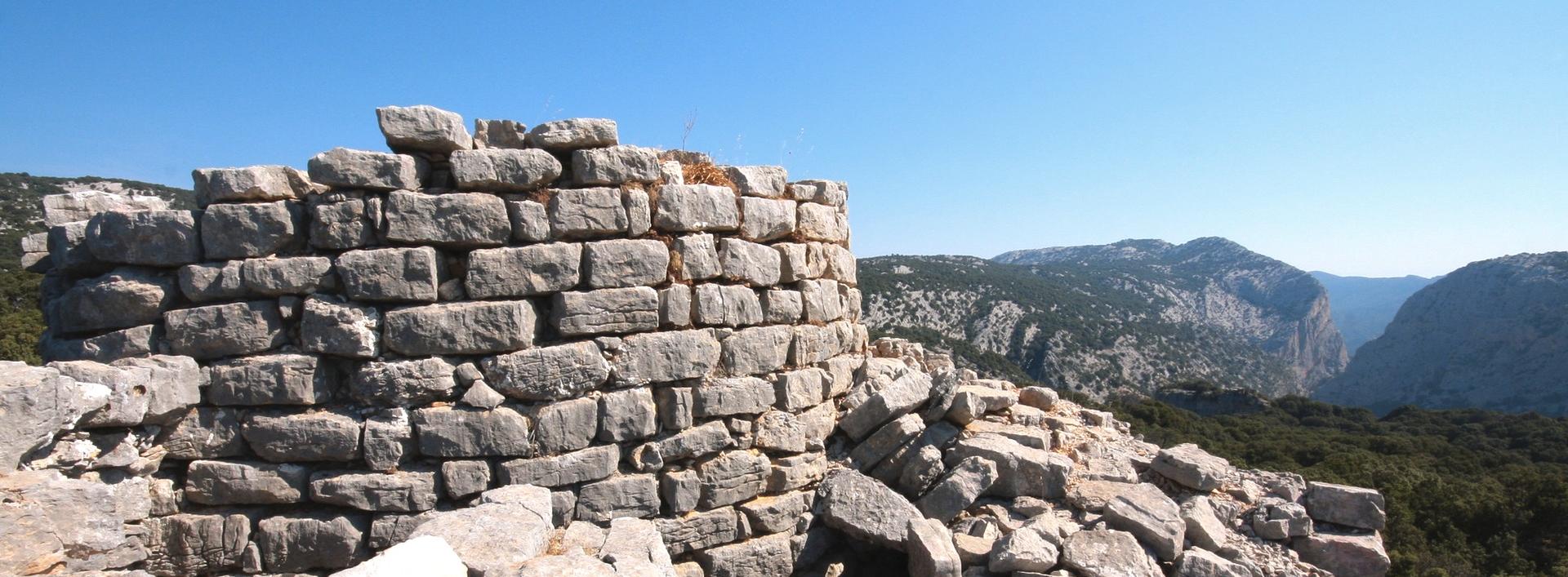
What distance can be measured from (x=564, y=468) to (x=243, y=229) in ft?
9.14

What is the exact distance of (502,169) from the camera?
5324mm

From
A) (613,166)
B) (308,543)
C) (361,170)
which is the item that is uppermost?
(613,166)

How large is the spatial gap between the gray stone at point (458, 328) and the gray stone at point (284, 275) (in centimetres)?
56

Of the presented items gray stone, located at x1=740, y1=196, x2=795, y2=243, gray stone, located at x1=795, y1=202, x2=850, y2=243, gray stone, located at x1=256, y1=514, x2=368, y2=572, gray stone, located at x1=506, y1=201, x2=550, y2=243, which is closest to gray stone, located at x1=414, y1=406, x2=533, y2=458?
gray stone, located at x1=256, y1=514, x2=368, y2=572

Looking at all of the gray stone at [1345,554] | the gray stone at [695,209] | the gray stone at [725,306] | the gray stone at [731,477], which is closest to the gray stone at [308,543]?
the gray stone at [731,477]

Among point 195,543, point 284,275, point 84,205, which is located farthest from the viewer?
point 84,205

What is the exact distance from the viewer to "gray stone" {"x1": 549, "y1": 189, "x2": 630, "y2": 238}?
540cm

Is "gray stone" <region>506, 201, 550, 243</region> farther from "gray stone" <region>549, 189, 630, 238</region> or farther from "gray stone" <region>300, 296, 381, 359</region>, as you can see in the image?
"gray stone" <region>300, 296, 381, 359</region>

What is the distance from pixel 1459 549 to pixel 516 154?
1410 cm

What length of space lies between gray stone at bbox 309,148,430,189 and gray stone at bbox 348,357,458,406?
126cm

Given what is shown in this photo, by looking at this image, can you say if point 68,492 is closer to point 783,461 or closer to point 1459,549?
point 783,461

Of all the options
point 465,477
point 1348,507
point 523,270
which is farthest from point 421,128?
point 1348,507

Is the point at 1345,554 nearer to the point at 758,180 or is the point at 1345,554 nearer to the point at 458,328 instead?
the point at 758,180

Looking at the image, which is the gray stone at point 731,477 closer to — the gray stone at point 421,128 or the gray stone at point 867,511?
the gray stone at point 867,511
